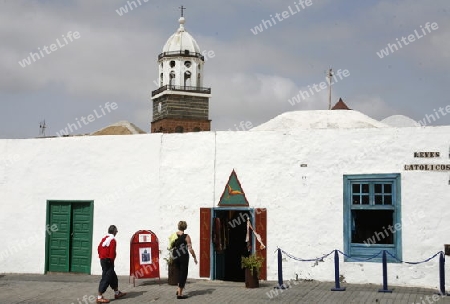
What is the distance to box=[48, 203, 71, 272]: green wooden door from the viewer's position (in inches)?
562

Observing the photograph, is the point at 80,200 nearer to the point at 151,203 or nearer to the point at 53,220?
the point at 53,220

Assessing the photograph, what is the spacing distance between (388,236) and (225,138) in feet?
14.0

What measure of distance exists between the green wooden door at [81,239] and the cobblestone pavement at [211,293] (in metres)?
1.10

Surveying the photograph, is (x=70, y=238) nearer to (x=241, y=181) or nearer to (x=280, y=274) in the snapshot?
(x=241, y=181)

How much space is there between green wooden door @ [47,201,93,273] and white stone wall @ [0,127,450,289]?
0.65ft

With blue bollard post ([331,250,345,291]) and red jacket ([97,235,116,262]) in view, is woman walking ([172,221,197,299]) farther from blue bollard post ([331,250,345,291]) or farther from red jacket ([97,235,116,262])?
blue bollard post ([331,250,345,291])

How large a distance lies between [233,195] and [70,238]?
178 inches

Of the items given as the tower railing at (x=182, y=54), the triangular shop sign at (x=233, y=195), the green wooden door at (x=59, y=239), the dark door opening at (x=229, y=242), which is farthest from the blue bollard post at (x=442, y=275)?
the tower railing at (x=182, y=54)

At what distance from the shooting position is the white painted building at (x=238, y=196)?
11719 mm

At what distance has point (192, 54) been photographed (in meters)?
54.1

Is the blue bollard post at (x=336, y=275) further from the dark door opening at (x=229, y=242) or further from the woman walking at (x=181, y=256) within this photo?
the woman walking at (x=181, y=256)

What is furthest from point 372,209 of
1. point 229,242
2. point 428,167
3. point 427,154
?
point 229,242

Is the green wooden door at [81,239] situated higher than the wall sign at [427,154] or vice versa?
the wall sign at [427,154]

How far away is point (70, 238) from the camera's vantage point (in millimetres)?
14273
